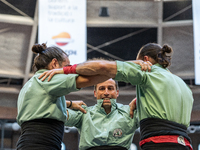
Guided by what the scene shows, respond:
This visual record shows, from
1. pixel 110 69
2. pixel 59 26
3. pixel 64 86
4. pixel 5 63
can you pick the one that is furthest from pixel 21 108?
pixel 5 63

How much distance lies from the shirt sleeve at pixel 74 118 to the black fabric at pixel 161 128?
1045mm

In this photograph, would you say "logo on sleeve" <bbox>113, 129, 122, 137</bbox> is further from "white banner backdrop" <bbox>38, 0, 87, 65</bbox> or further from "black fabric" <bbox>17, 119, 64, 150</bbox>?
"white banner backdrop" <bbox>38, 0, 87, 65</bbox>

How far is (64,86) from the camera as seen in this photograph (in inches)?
95.9

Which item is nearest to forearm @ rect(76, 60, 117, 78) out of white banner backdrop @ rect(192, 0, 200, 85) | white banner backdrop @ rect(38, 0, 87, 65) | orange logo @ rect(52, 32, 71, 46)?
white banner backdrop @ rect(38, 0, 87, 65)

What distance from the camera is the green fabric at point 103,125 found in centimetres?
316

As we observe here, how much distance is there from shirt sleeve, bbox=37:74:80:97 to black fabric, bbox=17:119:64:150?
0.25 meters

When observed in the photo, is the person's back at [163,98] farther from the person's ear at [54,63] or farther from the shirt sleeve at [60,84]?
the person's ear at [54,63]

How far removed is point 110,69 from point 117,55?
8943 mm

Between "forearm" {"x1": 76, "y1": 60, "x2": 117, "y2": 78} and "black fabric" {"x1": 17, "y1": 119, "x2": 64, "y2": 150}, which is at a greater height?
"forearm" {"x1": 76, "y1": 60, "x2": 117, "y2": 78}

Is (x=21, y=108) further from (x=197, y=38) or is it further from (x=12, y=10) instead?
(x=12, y=10)

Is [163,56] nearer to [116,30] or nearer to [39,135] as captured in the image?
[39,135]

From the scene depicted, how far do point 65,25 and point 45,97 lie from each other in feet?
22.7

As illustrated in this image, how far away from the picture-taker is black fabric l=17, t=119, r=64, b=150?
7.83ft

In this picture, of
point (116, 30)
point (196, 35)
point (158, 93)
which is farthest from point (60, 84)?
point (116, 30)
